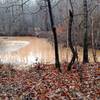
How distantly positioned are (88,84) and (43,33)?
3882cm

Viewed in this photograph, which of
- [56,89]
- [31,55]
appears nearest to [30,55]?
[31,55]

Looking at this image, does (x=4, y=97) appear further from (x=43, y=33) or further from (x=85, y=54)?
(x=43, y=33)

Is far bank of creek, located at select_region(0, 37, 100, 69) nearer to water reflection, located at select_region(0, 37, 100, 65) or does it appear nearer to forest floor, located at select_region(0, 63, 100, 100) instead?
water reflection, located at select_region(0, 37, 100, 65)

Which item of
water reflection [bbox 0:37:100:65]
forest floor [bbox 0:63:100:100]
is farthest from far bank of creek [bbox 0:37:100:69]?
forest floor [bbox 0:63:100:100]

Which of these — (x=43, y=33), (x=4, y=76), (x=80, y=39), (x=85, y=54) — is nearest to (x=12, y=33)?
(x=43, y=33)

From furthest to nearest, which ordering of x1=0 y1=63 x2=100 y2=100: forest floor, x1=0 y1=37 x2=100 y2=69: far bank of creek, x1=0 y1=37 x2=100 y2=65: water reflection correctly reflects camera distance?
x1=0 y1=37 x2=100 y2=65: water reflection < x1=0 y1=37 x2=100 y2=69: far bank of creek < x1=0 y1=63 x2=100 y2=100: forest floor

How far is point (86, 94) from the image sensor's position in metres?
6.79

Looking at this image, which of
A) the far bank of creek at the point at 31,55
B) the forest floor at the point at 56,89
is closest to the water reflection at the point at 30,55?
the far bank of creek at the point at 31,55

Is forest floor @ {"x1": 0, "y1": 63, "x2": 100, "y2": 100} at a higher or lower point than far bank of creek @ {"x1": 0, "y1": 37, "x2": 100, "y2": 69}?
higher

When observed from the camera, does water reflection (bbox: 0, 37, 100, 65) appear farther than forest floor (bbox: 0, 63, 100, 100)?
Yes

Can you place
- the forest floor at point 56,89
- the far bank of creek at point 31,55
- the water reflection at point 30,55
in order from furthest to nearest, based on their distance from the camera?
1. the water reflection at point 30,55
2. the far bank of creek at point 31,55
3. the forest floor at point 56,89

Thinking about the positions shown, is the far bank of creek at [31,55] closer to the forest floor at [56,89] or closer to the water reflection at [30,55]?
the water reflection at [30,55]

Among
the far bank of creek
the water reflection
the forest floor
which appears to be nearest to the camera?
the forest floor

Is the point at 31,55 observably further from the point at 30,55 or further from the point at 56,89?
the point at 56,89
